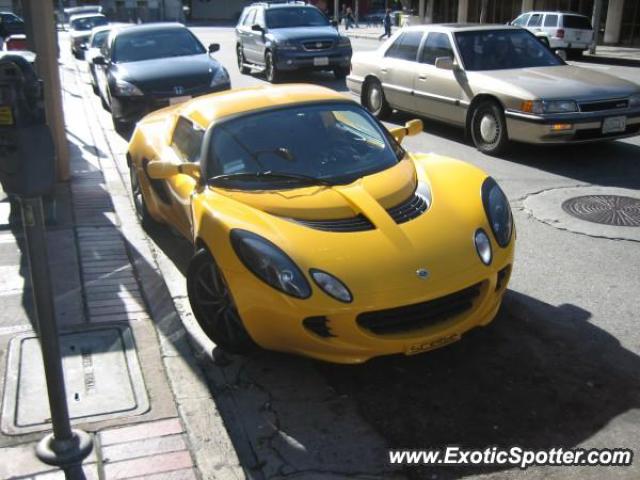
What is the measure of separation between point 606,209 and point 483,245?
10.5 feet

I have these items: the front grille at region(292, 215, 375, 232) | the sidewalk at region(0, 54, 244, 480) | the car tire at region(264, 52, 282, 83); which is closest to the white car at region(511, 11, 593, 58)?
the car tire at region(264, 52, 282, 83)

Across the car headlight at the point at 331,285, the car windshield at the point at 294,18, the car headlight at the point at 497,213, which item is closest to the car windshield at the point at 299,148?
the car headlight at the point at 497,213

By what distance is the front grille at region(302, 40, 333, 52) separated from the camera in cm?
1591

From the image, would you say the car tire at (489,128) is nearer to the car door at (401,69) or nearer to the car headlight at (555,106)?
the car headlight at (555,106)

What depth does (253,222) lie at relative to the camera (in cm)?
399

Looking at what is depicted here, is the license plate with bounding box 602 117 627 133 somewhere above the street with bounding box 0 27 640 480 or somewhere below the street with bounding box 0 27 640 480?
above

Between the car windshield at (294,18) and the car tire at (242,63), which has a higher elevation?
the car windshield at (294,18)

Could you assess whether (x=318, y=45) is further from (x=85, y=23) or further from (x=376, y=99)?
(x=85, y=23)

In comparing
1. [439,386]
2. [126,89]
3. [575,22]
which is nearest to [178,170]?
[439,386]

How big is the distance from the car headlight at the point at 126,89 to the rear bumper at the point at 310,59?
5.71m

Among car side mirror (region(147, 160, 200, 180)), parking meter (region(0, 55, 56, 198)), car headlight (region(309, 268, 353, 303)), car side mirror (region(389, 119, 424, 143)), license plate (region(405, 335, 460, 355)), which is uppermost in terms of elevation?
parking meter (region(0, 55, 56, 198))

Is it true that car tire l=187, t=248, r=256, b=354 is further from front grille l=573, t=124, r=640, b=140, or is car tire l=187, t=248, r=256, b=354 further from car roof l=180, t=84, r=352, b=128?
front grille l=573, t=124, r=640, b=140

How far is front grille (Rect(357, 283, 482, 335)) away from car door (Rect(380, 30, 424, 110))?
6.89 meters

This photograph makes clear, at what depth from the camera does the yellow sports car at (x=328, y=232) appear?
3684 mm
